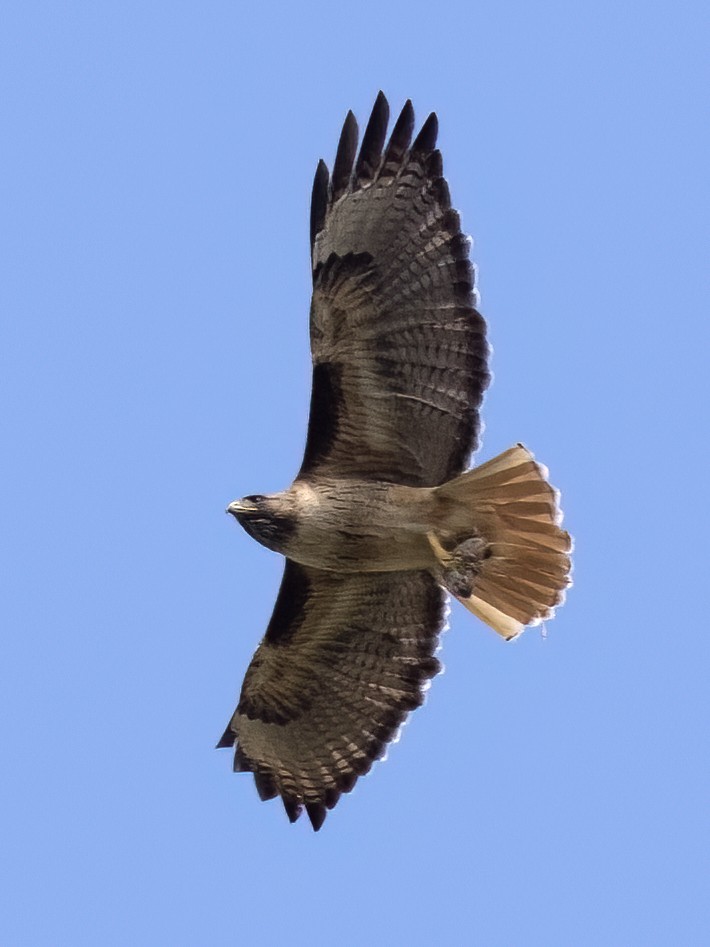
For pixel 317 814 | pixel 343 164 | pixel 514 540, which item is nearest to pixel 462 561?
pixel 514 540

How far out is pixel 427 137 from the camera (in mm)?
11367

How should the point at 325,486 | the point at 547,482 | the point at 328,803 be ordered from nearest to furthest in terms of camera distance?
the point at 547,482
the point at 325,486
the point at 328,803

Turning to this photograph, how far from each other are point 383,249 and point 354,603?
7.12 ft

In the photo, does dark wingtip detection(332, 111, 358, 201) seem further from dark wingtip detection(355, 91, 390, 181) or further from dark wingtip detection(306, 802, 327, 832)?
dark wingtip detection(306, 802, 327, 832)

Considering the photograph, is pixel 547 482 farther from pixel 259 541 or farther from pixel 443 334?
pixel 259 541

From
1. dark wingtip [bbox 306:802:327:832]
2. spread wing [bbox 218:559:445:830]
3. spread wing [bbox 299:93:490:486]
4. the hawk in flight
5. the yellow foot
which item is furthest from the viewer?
dark wingtip [bbox 306:802:327:832]

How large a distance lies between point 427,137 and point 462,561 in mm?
2308

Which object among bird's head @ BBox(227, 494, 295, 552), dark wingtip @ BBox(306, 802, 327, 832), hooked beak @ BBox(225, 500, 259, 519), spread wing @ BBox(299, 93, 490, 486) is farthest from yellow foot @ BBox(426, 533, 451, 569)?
dark wingtip @ BBox(306, 802, 327, 832)

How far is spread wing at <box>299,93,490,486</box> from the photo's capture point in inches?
446

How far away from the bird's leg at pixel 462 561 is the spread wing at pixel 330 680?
0.63 m

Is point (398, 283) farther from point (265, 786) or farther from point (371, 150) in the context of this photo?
point (265, 786)

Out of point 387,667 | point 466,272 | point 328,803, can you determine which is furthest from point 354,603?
point 466,272

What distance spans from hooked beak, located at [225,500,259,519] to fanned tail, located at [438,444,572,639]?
3.48 ft

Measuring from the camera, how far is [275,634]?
40.4ft
